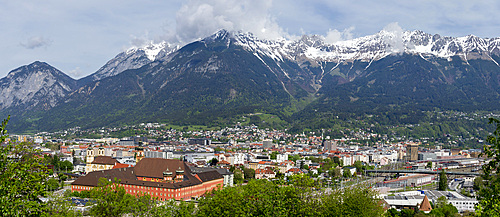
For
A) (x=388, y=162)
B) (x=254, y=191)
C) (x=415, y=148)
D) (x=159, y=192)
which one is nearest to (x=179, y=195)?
(x=159, y=192)

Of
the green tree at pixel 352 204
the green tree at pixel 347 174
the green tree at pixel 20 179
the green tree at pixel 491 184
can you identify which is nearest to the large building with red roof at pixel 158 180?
the green tree at pixel 352 204

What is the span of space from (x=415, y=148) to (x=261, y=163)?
86.6 m

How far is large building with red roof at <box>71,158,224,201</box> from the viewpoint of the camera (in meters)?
76.2

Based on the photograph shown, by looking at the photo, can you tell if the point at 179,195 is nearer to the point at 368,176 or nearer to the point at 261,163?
the point at 261,163

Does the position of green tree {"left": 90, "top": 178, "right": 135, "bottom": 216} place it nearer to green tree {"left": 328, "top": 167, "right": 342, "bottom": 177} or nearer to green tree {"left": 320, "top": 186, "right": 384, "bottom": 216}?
green tree {"left": 320, "top": 186, "right": 384, "bottom": 216}

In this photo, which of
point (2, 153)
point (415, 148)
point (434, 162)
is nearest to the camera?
point (2, 153)

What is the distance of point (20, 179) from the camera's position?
1805 cm

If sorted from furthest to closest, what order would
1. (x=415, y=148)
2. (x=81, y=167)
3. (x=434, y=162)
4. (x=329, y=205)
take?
(x=415, y=148), (x=434, y=162), (x=81, y=167), (x=329, y=205)

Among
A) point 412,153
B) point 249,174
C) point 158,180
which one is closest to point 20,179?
point 158,180

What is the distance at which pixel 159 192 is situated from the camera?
76.2 metres

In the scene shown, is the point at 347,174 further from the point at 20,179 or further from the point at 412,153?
the point at 20,179

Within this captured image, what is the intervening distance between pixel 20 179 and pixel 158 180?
65.8 meters

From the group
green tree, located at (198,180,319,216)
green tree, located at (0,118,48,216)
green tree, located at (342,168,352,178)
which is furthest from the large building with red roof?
green tree, located at (0,118,48,216)

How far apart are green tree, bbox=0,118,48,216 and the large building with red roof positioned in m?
56.2
